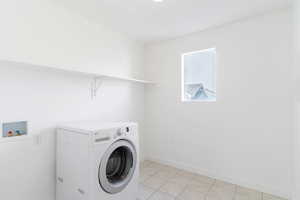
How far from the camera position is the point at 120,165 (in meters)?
1.76

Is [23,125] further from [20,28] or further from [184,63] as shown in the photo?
[184,63]

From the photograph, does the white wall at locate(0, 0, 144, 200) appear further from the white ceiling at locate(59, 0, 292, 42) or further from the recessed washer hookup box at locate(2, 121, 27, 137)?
the white ceiling at locate(59, 0, 292, 42)

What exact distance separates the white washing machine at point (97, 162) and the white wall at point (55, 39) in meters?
0.86

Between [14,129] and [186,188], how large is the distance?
2.15 m

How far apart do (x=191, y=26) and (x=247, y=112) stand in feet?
4.89

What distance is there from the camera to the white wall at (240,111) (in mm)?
1917

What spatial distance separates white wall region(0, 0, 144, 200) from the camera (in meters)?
1.49

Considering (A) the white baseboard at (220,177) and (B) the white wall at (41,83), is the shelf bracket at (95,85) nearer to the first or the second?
(B) the white wall at (41,83)

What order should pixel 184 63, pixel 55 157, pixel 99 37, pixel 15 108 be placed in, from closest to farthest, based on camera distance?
pixel 15 108
pixel 55 157
pixel 99 37
pixel 184 63

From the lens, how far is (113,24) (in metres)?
2.33

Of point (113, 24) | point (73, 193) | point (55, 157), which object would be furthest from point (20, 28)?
point (73, 193)

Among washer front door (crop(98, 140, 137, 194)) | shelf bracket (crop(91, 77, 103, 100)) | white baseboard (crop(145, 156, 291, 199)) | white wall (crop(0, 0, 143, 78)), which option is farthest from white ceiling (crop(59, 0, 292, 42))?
white baseboard (crop(145, 156, 291, 199))

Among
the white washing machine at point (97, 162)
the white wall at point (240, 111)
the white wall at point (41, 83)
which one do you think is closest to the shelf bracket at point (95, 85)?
the white wall at point (41, 83)

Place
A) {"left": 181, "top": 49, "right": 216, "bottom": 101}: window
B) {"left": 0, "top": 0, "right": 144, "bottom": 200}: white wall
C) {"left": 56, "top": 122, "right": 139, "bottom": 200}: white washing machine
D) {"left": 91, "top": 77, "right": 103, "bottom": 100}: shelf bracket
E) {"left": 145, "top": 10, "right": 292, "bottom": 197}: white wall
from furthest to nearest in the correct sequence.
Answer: {"left": 181, "top": 49, "right": 216, "bottom": 101}: window → {"left": 91, "top": 77, "right": 103, "bottom": 100}: shelf bracket → {"left": 145, "top": 10, "right": 292, "bottom": 197}: white wall → {"left": 0, "top": 0, "right": 144, "bottom": 200}: white wall → {"left": 56, "top": 122, "right": 139, "bottom": 200}: white washing machine
